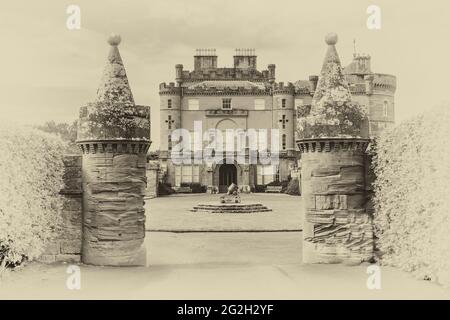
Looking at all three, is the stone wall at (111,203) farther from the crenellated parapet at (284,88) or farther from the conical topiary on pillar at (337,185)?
the crenellated parapet at (284,88)

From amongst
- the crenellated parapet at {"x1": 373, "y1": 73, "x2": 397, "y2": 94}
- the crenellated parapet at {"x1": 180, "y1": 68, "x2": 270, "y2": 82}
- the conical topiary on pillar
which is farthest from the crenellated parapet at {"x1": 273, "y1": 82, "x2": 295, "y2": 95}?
the conical topiary on pillar

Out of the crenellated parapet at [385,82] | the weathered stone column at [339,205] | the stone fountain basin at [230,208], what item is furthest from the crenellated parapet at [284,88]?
the weathered stone column at [339,205]

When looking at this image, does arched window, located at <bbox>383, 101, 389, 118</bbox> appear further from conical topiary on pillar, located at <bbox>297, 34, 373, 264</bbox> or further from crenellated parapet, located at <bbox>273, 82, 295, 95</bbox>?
conical topiary on pillar, located at <bbox>297, 34, 373, 264</bbox>

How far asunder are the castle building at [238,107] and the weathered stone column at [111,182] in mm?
42182

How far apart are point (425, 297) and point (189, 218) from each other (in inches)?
658

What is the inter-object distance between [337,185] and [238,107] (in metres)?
47.6

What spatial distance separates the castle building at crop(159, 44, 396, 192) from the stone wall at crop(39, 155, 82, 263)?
42.1m

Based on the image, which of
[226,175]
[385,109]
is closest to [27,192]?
[226,175]

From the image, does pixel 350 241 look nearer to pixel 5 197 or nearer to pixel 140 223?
pixel 140 223

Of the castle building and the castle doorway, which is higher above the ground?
the castle building

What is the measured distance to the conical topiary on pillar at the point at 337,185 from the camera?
988 centimetres

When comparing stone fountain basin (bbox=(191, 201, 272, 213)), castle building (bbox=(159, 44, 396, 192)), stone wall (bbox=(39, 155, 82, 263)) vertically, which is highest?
castle building (bbox=(159, 44, 396, 192))

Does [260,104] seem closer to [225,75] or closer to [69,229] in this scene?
[225,75]

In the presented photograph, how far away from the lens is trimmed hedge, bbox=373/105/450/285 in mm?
7969
